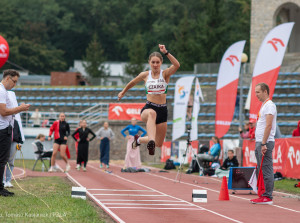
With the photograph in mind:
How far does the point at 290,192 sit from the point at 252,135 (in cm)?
516

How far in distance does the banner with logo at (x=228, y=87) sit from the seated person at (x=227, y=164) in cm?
223

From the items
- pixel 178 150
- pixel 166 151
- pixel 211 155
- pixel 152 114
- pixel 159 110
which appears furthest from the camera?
pixel 166 151

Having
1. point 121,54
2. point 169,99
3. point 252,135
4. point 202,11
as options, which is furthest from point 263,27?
point 121,54

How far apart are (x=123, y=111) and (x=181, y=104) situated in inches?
431

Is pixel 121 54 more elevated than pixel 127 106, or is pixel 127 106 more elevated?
pixel 121 54

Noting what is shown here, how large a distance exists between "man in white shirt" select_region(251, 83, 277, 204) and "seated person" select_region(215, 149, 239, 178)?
760 cm

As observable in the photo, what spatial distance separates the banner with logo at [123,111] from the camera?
35.6m

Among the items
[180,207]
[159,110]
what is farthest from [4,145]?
[180,207]

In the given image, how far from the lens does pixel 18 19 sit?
79.4 m

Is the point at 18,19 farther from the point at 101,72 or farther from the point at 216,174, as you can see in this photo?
the point at 216,174

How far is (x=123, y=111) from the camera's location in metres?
36.2

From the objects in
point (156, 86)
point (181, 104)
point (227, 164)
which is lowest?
point (227, 164)

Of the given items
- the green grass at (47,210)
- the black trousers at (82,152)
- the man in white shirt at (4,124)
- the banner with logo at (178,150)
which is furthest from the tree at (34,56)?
the green grass at (47,210)

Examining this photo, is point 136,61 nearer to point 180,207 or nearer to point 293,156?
point 293,156
